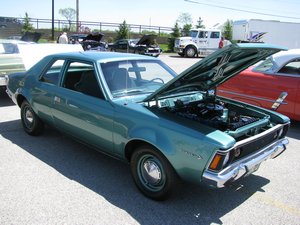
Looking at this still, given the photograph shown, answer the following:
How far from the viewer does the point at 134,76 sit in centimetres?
455

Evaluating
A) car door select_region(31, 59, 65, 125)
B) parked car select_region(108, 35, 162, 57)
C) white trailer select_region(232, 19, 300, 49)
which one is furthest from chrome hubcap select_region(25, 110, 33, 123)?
white trailer select_region(232, 19, 300, 49)

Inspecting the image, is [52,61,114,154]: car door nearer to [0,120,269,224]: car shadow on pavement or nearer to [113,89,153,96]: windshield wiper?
[113,89,153,96]: windshield wiper

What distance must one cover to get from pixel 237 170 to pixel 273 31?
28.9m

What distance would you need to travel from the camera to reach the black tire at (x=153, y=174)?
11.3ft

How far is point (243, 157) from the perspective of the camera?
3.44 metres

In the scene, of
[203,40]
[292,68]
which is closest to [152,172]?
[292,68]

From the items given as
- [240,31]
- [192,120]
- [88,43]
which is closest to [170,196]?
A: [192,120]

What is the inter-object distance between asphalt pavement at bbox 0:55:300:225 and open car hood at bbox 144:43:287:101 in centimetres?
120

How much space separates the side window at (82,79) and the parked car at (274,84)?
3525 mm

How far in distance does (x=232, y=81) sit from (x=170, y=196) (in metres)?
4.13

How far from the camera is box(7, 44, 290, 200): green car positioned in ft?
10.5

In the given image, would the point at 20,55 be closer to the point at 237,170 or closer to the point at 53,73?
the point at 53,73

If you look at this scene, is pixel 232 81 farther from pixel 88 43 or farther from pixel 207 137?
pixel 88 43

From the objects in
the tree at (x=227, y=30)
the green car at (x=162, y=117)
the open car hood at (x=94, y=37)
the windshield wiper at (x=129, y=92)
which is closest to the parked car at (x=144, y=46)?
the open car hood at (x=94, y=37)
